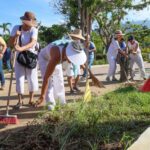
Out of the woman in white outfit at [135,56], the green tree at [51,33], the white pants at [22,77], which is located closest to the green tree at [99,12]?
the green tree at [51,33]

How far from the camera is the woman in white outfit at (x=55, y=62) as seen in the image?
26.7 feet

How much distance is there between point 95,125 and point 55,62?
1.62m

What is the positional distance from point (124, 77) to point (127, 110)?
730 centimetres

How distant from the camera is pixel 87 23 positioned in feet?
111

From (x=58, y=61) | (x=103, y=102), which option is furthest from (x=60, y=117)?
(x=103, y=102)

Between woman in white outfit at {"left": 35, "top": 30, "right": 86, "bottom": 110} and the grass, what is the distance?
66 centimetres

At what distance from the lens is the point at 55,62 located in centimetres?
822

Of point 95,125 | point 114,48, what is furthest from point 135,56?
point 95,125

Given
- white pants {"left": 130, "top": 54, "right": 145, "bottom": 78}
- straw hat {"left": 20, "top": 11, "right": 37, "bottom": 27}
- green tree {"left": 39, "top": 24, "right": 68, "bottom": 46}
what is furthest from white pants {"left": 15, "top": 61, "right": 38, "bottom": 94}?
green tree {"left": 39, "top": 24, "right": 68, "bottom": 46}

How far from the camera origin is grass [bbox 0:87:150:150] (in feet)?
19.9

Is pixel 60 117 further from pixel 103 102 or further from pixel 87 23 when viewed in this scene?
pixel 87 23

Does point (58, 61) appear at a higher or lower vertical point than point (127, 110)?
higher

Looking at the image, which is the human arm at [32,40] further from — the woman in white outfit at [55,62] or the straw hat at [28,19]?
the woman in white outfit at [55,62]

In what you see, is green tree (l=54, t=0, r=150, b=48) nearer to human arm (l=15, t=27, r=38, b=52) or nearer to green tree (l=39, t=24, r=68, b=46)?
green tree (l=39, t=24, r=68, b=46)
